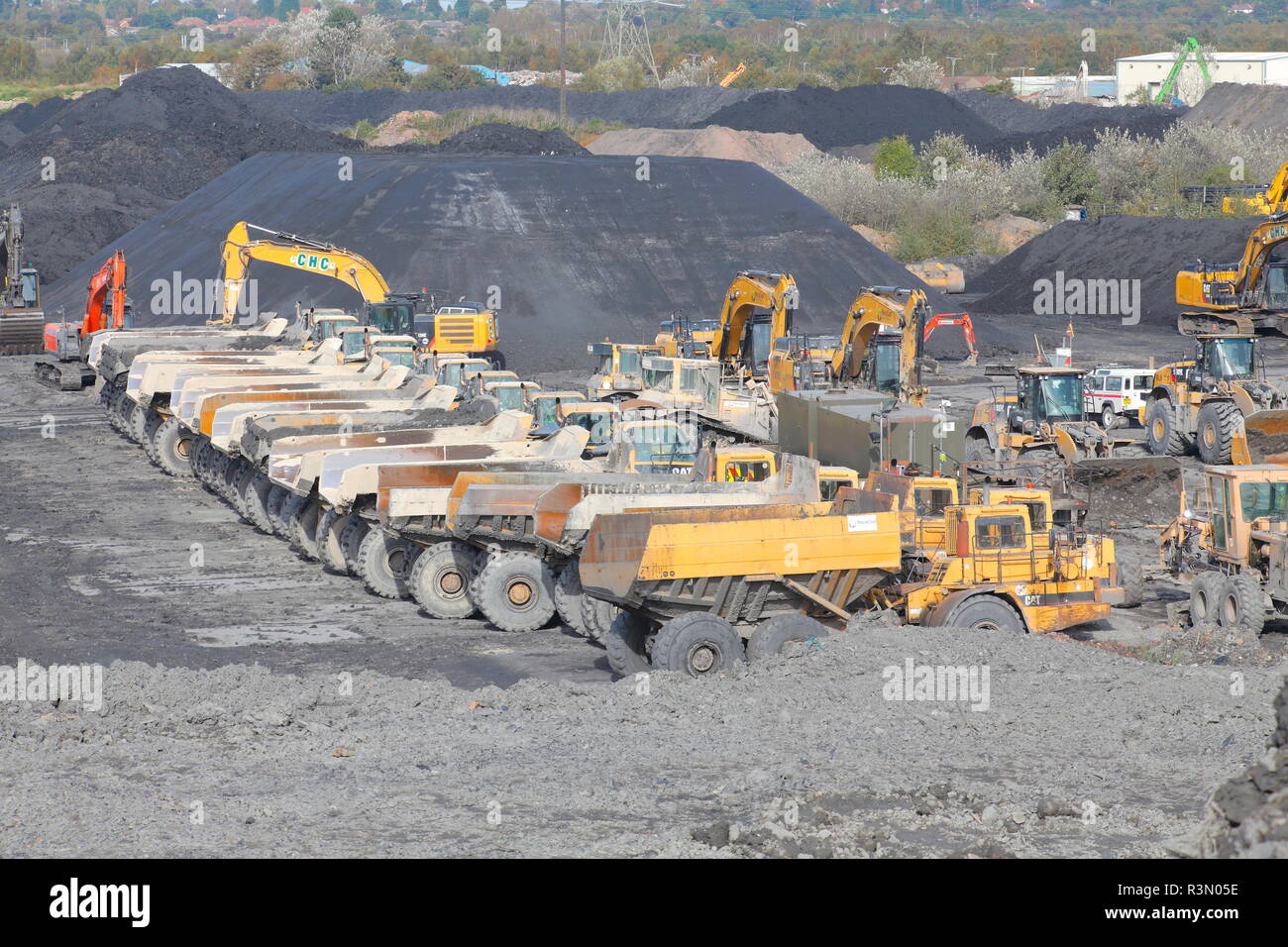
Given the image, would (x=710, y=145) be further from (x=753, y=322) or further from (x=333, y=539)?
(x=333, y=539)

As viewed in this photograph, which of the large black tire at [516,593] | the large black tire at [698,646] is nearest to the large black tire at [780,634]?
the large black tire at [698,646]

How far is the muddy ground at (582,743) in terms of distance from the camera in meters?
10.5

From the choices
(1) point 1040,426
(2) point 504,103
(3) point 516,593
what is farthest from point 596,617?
(2) point 504,103

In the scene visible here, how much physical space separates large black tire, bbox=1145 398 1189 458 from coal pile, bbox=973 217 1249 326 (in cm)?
2689

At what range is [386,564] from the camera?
19.9 m

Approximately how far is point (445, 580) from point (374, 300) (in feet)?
73.1

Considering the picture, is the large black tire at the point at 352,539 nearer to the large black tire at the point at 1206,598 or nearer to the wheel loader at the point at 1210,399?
the large black tire at the point at 1206,598

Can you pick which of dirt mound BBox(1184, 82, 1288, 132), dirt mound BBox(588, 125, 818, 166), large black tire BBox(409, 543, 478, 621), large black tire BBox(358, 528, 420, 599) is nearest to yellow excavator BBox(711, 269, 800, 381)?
large black tire BBox(358, 528, 420, 599)

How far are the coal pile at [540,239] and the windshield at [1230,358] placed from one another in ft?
60.6

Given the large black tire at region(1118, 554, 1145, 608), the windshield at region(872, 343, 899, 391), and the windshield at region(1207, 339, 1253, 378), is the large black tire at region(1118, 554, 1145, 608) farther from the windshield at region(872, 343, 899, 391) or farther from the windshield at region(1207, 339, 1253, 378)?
the windshield at region(1207, 339, 1253, 378)

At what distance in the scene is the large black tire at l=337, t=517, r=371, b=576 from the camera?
20.7m

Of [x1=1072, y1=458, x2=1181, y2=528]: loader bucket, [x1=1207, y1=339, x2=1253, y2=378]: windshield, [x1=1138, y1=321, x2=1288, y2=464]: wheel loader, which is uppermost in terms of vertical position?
[x1=1207, y1=339, x2=1253, y2=378]: windshield

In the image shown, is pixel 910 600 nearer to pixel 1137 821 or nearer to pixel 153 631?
pixel 1137 821

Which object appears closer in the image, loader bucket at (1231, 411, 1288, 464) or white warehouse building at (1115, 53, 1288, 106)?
loader bucket at (1231, 411, 1288, 464)
